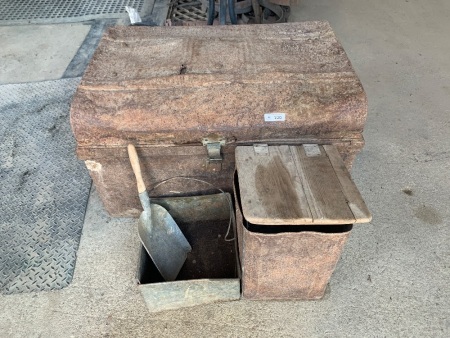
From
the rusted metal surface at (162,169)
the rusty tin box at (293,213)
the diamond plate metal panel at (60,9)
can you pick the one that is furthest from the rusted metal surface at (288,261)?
the diamond plate metal panel at (60,9)

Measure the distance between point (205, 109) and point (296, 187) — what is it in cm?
47

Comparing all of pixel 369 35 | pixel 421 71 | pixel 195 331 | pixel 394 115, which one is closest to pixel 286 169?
pixel 195 331

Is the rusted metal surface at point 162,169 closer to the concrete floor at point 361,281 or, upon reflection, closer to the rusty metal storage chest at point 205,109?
the rusty metal storage chest at point 205,109

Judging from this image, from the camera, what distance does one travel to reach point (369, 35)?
11.0 ft

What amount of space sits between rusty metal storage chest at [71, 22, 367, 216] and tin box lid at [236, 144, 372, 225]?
107mm

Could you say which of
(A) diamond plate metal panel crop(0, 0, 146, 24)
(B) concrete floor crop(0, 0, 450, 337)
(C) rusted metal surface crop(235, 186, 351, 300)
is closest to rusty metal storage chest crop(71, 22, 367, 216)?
(C) rusted metal surface crop(235, 186, 351, 300)

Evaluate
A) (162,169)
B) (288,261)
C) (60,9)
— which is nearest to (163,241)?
(162,169)

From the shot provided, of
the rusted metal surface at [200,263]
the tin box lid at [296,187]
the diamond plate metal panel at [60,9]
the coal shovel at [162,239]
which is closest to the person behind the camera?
the tin box lid at [296,187]

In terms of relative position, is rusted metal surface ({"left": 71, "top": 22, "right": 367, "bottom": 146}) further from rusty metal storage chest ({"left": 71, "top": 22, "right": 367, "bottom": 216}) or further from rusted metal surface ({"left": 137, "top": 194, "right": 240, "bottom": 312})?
rusted metal surface ({"left": 137, "top": 194, "right": 240, "bottom": 312})

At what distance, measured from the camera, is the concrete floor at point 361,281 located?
1456 mm

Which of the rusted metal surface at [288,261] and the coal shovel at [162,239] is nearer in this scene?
the rusted metal surface at [288,261]

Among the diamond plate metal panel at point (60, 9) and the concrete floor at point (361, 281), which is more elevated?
the diamond plate metal panel at point (60, 9)

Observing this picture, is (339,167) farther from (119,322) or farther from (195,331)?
(119,322)

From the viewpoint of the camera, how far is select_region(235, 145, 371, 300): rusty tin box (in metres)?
1.12
